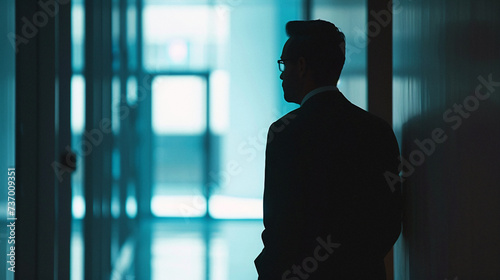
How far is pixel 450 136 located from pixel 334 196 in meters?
0.43

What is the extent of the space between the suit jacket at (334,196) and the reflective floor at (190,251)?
1815mm

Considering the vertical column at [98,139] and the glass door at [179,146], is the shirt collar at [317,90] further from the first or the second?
the glass door at [179,146]

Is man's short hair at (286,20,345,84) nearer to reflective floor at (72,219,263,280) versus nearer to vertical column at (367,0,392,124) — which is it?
reflective floor at (72,219,263,280)

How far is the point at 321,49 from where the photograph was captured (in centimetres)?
155

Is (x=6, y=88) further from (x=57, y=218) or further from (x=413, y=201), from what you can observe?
(x=413, y=201)

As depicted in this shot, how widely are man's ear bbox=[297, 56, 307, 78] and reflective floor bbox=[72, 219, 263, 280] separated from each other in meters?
1.84

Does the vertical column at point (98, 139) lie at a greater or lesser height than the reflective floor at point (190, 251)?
greater

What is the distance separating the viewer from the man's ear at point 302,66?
61.8 inches

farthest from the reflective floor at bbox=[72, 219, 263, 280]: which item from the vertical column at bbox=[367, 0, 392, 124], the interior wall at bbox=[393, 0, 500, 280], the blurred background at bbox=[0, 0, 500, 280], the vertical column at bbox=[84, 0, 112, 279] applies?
the interior wall at bbox=[393, 0, 500, 280]

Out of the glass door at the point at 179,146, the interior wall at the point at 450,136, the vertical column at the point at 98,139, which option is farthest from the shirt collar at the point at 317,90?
the glass door at the point at 179,146

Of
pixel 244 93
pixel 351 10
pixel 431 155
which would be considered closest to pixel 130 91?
pixel 244 93

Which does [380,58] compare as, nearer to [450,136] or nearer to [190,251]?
[190,251]

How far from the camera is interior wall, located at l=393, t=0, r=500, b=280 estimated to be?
829 millimetres

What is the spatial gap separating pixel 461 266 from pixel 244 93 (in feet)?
19.9
